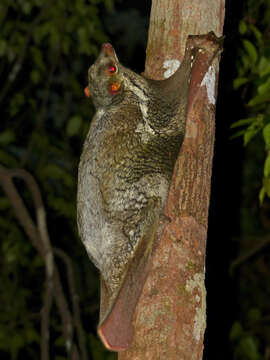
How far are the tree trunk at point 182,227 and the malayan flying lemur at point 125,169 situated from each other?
0.05 meters

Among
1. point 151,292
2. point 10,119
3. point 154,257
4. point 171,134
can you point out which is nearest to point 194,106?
point 171,134

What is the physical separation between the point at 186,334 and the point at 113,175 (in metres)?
0.52

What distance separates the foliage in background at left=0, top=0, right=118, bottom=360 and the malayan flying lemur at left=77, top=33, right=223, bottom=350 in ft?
8.05

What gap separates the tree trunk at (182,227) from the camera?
1539 millimetres

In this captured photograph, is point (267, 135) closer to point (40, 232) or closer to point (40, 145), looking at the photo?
point (40, 232)

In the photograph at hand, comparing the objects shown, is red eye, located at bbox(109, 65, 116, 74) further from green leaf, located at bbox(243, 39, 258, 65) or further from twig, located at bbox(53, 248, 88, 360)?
twig, located at bbox(53, 248, 88, 360)

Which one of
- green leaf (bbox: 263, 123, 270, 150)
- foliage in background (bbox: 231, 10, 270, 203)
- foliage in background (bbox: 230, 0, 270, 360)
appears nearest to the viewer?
green leaf (bbox: 263, 123, 270, 150)

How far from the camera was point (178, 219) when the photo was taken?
1.65 m

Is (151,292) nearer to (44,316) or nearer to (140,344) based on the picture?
(140,344)

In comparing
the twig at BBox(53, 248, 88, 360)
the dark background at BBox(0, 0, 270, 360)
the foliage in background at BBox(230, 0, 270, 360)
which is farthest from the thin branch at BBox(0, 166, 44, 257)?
the foliage in background at BBox(230, 0, 270, 360)

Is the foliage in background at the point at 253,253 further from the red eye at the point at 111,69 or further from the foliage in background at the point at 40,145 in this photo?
the red eye at the point at 111,69

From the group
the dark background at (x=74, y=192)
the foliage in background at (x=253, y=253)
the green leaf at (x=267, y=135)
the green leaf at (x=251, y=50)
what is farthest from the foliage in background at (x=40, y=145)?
the green leaf at (x=267, y=135)

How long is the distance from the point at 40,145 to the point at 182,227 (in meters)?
3.30

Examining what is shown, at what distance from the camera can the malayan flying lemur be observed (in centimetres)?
155
